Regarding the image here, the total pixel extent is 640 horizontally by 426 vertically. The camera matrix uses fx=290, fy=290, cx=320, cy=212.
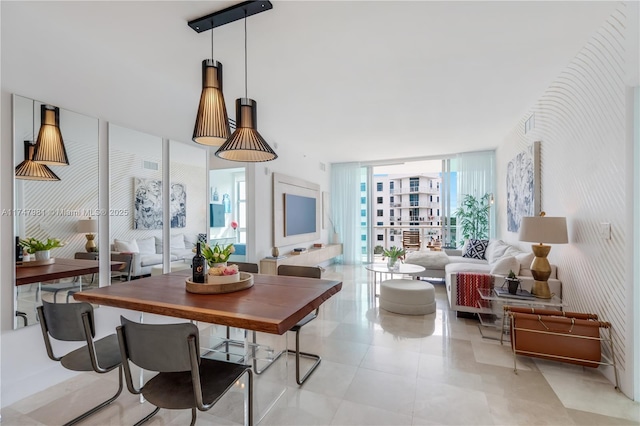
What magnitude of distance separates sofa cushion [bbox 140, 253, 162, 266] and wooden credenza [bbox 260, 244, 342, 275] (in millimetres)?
1711

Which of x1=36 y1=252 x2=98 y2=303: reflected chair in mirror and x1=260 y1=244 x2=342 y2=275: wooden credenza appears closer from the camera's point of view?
x1=36 y1=252 x2=98 y2=303: reflected chair in mirror

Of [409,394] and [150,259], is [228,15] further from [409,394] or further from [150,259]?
[409,394]

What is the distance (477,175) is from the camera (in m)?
6.16

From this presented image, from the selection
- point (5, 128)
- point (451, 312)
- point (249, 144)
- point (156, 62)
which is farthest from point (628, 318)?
point (5, 128)

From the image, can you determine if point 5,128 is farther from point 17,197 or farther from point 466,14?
point 466,14

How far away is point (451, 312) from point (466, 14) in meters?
3.33

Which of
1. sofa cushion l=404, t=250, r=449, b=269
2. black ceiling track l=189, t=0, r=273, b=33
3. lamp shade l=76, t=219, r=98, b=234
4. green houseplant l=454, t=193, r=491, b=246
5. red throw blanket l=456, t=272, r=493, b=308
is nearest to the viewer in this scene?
black ceiling track l=189, t=0, r=273, b=33

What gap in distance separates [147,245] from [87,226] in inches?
23.5

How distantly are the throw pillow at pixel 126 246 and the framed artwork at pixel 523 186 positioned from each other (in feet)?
14.9

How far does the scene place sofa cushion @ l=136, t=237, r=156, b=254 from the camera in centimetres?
287

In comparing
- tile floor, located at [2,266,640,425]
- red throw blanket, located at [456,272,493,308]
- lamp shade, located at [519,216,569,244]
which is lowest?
tile floor, located at [2,266,640,425]

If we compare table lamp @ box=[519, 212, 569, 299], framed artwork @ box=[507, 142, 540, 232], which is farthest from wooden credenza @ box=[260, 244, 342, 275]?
framed artwork @ box=[507, 142, 540, 232]

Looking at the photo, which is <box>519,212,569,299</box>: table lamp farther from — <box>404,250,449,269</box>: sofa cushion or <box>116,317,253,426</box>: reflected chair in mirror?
<box>116,317,253,426</box>: reflected chair in mirror

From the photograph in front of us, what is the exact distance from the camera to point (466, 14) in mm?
2027
